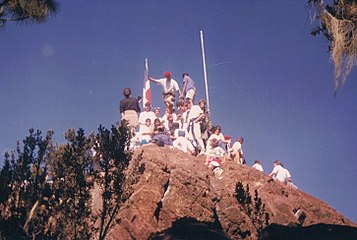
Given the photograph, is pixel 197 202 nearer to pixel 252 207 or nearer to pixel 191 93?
pixel 252 207

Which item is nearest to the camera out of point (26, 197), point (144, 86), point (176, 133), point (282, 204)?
point (26, 197)

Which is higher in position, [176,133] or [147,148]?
[176,133]

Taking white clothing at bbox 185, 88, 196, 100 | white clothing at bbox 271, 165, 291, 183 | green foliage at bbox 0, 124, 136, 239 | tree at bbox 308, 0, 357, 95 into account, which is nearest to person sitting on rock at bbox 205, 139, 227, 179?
white clothing at bbox 271, 165, 291, 183

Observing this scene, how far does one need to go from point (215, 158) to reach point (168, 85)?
4.66m

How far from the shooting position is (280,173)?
17.1m

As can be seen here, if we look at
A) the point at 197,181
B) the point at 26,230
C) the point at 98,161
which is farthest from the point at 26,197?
the point at 197,181

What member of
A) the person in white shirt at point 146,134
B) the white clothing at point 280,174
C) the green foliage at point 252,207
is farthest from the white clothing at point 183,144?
the white clothing at point 280,174

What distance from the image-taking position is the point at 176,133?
1605 centimetres

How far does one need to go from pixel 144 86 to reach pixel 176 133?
4.88m

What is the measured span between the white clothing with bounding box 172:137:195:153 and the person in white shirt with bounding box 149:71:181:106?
6.87 feet

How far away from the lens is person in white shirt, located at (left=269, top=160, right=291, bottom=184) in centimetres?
1698

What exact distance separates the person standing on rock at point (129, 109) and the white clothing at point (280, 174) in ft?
24.1

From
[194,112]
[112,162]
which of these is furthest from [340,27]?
[194,112]

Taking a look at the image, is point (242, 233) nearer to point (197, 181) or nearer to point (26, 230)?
point (197, 181)
